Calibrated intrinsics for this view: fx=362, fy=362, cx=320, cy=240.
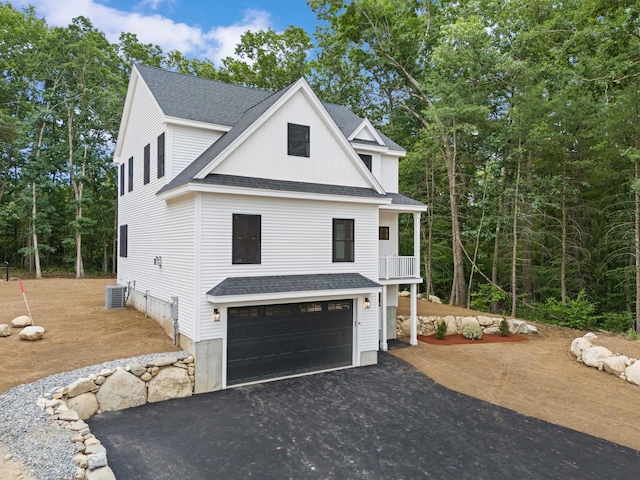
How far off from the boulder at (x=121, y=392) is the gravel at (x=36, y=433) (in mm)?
639

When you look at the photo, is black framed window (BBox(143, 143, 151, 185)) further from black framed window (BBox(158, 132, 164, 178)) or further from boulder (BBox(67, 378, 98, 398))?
boulder (BBox(67, 378, 98, 398))

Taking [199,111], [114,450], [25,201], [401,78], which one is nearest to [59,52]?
[25,201]

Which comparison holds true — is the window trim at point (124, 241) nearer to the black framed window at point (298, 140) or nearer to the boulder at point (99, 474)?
the black framed window at point (298, 140)

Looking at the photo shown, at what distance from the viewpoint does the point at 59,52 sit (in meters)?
26.0

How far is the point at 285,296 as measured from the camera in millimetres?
9625

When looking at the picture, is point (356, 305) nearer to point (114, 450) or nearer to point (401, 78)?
point (114, 450)

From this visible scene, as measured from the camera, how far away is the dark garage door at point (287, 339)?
31.7 feet

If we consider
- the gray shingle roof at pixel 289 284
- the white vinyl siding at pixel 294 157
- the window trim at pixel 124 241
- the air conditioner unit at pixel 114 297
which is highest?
the white vinyl siding at pixel 294 157

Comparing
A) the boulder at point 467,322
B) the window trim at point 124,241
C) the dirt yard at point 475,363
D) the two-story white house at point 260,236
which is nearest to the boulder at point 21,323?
the dirt yard at point 475,363

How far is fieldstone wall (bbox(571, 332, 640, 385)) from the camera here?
32.9ft

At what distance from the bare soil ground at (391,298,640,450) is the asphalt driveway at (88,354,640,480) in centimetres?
62

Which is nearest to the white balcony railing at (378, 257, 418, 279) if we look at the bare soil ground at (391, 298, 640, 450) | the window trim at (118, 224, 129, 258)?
the bare soil ground at (391, 298, 640, 450)

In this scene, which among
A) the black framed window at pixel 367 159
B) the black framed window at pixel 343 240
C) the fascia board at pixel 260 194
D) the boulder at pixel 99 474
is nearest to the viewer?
the boulder at pixel 99 474

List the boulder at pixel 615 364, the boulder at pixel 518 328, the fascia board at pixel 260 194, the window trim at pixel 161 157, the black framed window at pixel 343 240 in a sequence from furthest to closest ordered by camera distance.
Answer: the boulder at pixel 518 328, the window trim at pixel 161 157, the black framed window at pixel 343 240, the boulder at pixel 615 364, the fascia board at pixel 260 194
